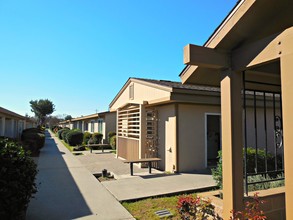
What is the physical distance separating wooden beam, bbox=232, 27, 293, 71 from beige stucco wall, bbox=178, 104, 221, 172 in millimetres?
5943

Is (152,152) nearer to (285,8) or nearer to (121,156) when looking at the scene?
(121,156)

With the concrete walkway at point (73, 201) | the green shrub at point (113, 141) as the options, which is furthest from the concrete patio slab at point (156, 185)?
the green shrub at point (113, 141)

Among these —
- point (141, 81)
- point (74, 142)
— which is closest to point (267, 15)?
point (141, 81)

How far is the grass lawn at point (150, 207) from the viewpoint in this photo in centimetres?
466

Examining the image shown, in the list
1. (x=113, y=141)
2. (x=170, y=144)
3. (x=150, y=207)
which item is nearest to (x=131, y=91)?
(x=170, y=144)

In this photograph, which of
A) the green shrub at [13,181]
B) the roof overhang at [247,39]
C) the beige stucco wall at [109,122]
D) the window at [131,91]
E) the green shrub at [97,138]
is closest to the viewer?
the roof overhang at [247,39]

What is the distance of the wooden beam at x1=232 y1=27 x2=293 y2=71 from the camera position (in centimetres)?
248

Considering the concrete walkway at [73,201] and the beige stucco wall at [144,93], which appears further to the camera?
the beige stucco wall at [144,93]

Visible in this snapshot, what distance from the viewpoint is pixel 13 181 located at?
3762mm

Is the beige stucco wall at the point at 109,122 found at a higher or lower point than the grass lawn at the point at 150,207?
higher

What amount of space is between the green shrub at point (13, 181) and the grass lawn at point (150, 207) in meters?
2.16

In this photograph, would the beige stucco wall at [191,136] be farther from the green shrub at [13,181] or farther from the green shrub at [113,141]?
the green shrub at [113,141]

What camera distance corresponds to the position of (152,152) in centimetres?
1061

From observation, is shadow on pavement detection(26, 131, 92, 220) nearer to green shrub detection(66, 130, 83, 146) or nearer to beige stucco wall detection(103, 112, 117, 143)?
beige stucco wall detection(103, 112, 117, 143)
